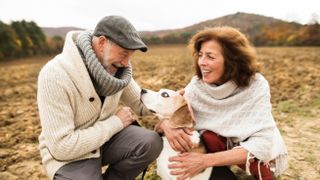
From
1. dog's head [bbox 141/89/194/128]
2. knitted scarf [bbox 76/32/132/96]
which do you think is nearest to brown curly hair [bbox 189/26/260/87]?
dog's head [bbox 141/89/194/128]

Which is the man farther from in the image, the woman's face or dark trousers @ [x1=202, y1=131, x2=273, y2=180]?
the woman's face

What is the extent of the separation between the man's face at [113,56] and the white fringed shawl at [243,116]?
2.70 ft

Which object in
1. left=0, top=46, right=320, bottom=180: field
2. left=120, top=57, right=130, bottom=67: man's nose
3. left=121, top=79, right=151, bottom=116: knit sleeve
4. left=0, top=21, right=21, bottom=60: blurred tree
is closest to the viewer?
left=120, top=57, right=130, bottom=67: man's nose

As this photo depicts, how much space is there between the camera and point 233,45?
3.26 metres

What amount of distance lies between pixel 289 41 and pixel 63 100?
19.0 metres

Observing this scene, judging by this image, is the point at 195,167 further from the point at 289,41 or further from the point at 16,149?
the point at 289,41

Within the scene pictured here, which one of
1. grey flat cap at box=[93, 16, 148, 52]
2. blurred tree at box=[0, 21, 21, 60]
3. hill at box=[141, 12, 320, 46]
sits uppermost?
grey flat cap at box=[93, 16, 148, 52]

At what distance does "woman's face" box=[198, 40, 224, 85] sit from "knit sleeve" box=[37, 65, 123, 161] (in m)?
1.12

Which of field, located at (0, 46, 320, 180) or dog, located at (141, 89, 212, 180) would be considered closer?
dog, located at (141, 89, 212, 180)

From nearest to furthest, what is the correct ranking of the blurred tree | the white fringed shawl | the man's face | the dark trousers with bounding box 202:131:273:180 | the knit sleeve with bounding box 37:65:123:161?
the knit sleeve with bounding box 37:65:123:161, the man's face, the white fringed shawl, the dark trousers with bounding box 202:131:273:180, the blurred tree

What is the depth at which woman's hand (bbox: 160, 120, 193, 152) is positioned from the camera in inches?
122

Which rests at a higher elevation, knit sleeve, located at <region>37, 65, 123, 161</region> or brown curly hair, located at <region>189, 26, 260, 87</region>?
brown curly hair, located at <region>189, 26, 260, 87</region>

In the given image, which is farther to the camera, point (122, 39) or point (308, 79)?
point (308, 79)

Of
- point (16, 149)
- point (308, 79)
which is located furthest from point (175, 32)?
point (16, 149)
